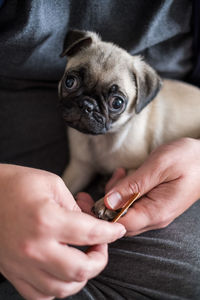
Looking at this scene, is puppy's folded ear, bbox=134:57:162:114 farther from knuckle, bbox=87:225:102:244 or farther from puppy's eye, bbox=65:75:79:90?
knuckle, bbox=87:225:102:244

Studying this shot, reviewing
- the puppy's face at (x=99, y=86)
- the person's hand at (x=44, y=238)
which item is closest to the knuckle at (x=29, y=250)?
the person's hand at (x=44, y=238)

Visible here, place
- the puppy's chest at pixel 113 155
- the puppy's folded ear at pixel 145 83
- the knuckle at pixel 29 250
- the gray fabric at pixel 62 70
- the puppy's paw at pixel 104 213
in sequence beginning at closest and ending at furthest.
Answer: the knuckle at pixel 29 250, the gray fabric at pixel 62 70, the puppy's paw at pixel 104 213, the puppy's folded ear at pixel 145 83, the puppy's chest at pixel 113 155

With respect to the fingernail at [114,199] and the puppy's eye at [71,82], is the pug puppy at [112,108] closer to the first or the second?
the puppy's eye at [71,82]

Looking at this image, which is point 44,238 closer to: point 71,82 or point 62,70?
point 71,82

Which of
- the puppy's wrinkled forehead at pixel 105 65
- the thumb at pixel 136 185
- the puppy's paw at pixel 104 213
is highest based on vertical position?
the puppy's wrinkled forehead at pixel 105 65

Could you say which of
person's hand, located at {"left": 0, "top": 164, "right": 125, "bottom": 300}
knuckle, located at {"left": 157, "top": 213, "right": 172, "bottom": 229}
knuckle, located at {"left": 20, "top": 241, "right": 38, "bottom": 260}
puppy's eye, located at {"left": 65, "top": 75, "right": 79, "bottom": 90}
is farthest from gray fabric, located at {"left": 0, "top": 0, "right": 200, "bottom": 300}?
knuckle, located at {"left": 20, "top": 241, "right": 38, "bottom": 260}

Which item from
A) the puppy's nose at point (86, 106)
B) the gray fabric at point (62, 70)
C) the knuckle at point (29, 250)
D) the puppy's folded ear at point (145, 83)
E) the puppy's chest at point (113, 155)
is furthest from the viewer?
the puppy's chest at point (113, 155)
